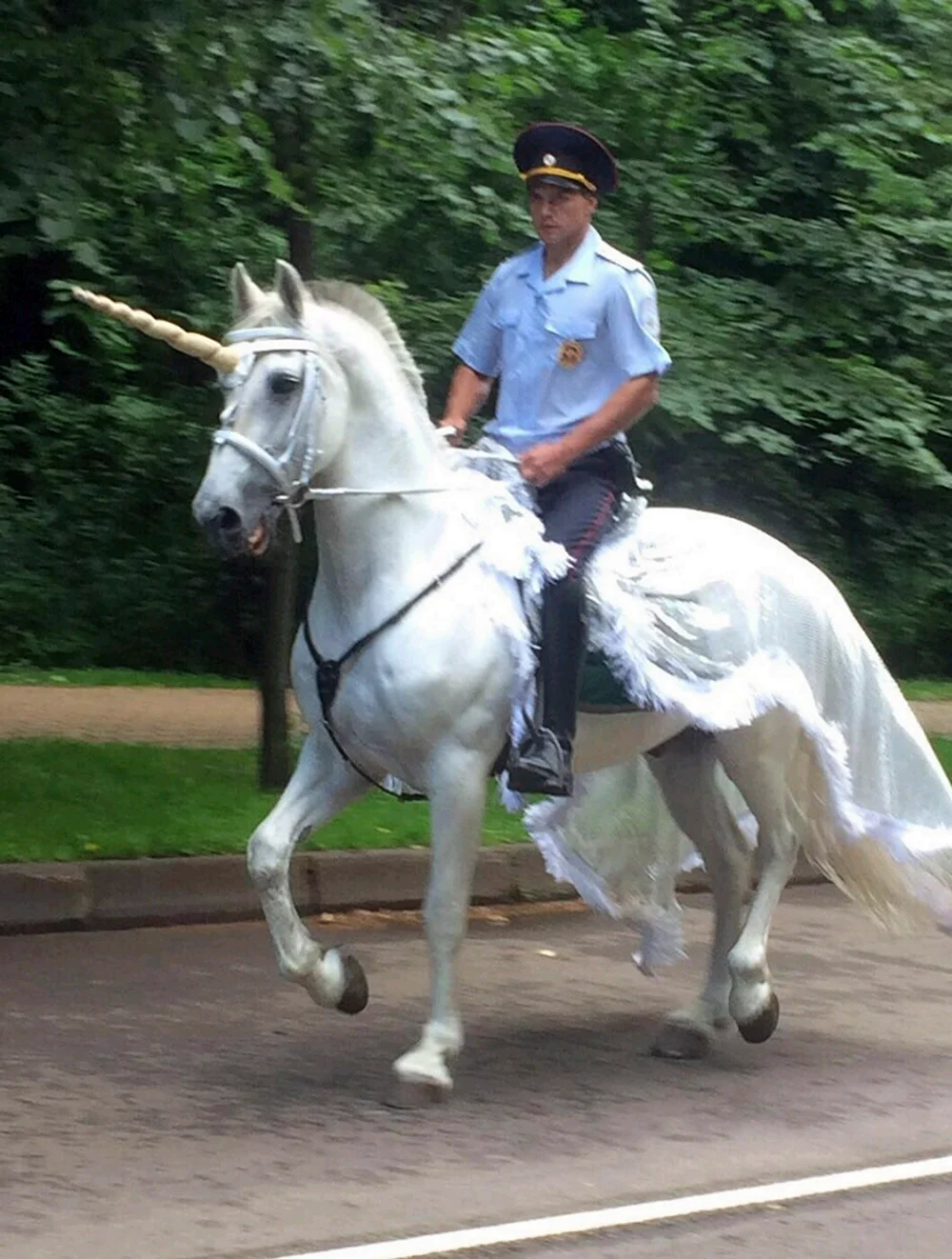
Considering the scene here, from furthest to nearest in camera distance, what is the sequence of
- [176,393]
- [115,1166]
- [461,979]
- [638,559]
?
[176,393]
[461,979]
[638,559]
[115,1166]

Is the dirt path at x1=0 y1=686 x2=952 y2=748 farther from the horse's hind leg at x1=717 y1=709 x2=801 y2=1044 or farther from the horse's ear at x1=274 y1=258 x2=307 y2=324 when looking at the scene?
the horse's ear at x1=274 y1=258 x2=307 y2=324

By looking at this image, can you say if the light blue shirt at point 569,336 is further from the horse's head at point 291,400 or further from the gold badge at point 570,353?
the horse's head at point 291,400

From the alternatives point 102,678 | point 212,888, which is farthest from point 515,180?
point 102,678

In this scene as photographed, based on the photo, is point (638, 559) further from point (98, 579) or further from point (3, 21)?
point (98, 579)

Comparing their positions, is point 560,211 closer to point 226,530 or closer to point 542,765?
point 226,530

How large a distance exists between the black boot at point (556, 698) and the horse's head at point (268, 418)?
85 cm

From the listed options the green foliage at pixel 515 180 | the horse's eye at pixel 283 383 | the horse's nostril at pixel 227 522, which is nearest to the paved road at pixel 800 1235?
the horse's nostril at pixel 227 522

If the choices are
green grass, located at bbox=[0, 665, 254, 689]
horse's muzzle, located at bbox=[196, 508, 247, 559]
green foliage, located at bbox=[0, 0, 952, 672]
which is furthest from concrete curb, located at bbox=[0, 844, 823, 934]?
green grass, located at bbox=[0, 665, 254, 689]

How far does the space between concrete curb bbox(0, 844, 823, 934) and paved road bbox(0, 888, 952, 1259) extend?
0.15 m

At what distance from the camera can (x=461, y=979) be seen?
881 cm

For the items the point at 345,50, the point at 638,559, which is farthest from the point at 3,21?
the point at 638,559

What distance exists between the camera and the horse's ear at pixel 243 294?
21.8ft

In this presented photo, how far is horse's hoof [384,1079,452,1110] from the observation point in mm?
6633

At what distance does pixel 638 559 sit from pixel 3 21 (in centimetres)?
408
